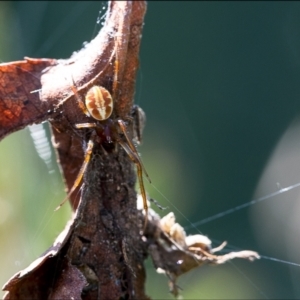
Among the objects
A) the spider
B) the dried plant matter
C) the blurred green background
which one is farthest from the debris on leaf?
the blurred green background

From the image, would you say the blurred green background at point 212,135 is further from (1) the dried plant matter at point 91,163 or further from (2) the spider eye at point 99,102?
(2) the spider eye at point 99,102

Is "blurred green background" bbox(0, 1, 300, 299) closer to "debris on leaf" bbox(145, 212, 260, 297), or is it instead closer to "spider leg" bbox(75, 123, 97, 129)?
"debris on leaf" bbox(145, 212, 260, 297)

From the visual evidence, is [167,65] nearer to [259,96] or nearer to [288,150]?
[259,96]

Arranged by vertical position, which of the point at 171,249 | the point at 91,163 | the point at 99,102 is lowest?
the point at 171,249

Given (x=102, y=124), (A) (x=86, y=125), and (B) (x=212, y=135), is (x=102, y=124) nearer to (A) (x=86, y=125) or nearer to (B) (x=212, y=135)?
(A) (x=86, y=125)

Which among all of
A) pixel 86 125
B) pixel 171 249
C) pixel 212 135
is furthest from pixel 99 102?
pixel 212 135

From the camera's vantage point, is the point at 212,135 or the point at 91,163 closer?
the point at 91,163
